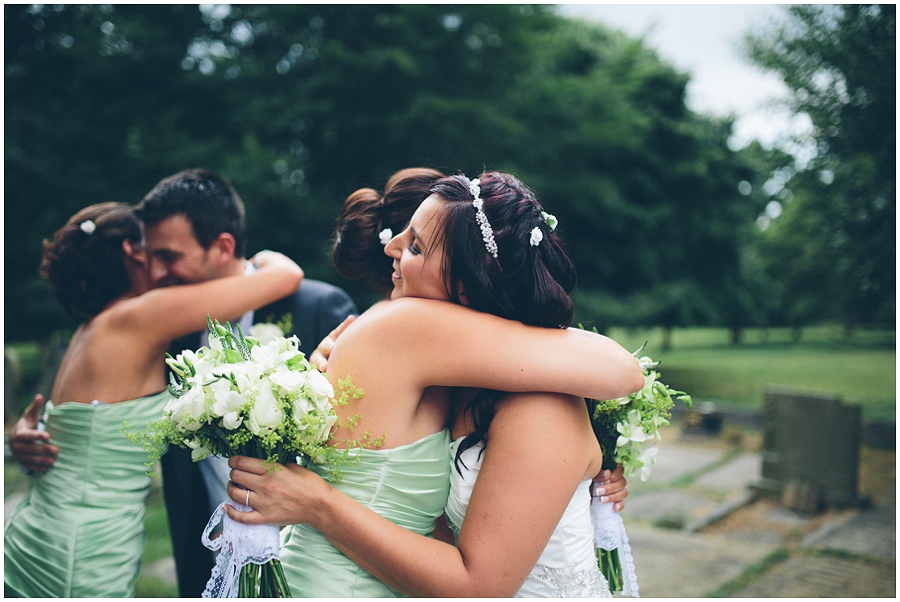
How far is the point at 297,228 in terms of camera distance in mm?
11656

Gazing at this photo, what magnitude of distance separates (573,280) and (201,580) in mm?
2329

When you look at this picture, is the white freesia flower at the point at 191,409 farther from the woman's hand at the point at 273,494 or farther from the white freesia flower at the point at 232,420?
the woman's hand at the point at 273,494

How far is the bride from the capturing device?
1954 millimetres

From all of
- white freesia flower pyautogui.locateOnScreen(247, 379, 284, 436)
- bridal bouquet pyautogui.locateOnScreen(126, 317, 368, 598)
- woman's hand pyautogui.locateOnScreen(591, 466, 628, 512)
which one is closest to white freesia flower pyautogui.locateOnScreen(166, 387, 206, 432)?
bridal bouquet pyautogui.locateOnScreen(126, 317, 368, 598)

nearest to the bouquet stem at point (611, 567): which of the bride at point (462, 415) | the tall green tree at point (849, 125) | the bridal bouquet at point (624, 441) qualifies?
the bridal bouquet at point (624, 441)

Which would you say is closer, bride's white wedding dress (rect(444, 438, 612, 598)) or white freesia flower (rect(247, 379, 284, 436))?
white freesia flower (rect(247, 379, 284, 436))

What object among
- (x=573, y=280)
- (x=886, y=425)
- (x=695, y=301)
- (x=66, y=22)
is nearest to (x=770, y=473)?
(x=886, y=425)

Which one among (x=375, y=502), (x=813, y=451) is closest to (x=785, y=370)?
(x=813, y=451)

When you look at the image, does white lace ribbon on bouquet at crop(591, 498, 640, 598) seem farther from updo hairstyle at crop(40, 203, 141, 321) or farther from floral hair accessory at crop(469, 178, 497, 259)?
updo hairstyle at crop(40, 203, 141, 321)

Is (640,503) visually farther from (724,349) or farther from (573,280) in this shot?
(724,349)

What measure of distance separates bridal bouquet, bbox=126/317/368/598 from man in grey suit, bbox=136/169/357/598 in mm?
1197

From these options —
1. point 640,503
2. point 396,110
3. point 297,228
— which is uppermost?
point 396,110

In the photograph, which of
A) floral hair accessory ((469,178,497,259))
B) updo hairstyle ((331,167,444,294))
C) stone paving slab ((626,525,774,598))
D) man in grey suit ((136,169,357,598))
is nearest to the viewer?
floral hair accessory ((469,178,497,259))

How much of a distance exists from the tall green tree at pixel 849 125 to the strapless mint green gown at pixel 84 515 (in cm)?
1090
